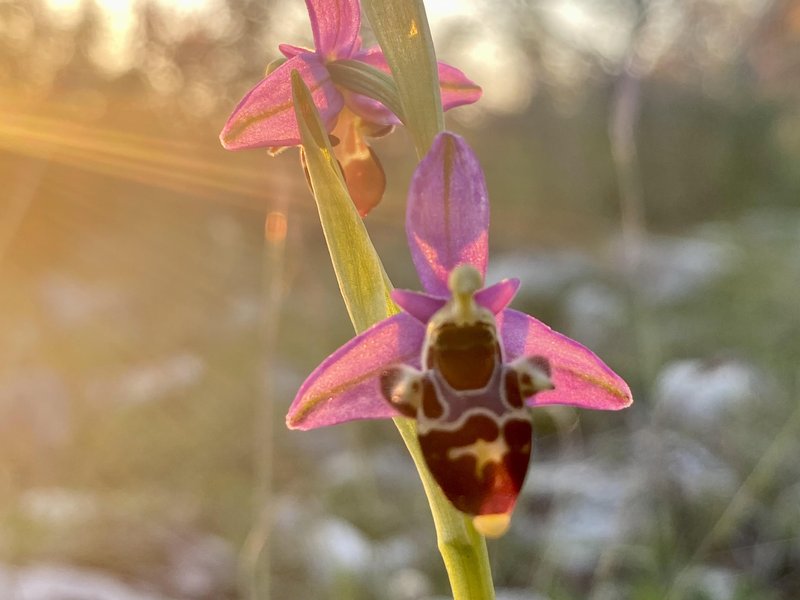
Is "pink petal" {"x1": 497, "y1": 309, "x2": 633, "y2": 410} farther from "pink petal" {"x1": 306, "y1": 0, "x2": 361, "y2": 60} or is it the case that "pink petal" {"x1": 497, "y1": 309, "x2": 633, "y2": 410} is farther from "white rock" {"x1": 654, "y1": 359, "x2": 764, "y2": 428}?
"white rock" {"x1": 654, "y1": 359, "x2": 764, "y2": 428}

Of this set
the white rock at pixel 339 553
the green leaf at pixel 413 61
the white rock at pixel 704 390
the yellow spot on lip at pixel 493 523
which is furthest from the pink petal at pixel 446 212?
the white rock at pixel 704 390

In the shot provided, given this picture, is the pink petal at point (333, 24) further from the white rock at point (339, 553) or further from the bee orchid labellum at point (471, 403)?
the white rock at point (339, 553)

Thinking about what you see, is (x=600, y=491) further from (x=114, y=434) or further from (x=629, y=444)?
(x=114, y=434)

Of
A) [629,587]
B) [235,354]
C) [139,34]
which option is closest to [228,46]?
[139,34]

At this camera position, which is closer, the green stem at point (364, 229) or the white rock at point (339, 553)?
the green stem at point (364, 229)

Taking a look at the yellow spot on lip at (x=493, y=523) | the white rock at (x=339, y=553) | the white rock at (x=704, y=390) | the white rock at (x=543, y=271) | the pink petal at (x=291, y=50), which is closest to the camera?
the yellow spot on lip at (x=493, y=523)

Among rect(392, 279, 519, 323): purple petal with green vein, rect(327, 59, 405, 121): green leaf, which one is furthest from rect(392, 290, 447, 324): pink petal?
rect(327, 59, 405, 121): green leaf

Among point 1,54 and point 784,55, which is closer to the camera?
point 1,54

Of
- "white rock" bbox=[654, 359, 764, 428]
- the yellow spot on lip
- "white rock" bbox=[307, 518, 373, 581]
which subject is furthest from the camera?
"white rock" bbox=[654, 359, 764, 428]
